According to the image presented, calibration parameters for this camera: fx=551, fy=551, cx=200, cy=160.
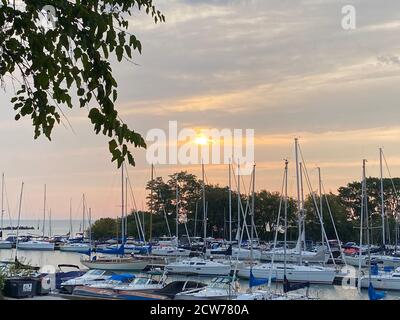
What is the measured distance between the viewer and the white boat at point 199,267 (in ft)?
150

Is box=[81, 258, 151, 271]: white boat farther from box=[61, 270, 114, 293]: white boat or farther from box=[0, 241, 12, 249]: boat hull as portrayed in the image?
box=[0, 241, 12, 249]: boat hull

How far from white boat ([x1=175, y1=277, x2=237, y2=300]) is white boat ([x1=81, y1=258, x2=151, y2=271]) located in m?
19.0

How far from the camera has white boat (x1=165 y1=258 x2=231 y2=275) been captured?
45.7m

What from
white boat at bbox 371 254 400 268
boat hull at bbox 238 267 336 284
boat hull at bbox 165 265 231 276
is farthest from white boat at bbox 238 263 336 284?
white boat at bbox 371 254 400 268

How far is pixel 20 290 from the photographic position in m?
17.5

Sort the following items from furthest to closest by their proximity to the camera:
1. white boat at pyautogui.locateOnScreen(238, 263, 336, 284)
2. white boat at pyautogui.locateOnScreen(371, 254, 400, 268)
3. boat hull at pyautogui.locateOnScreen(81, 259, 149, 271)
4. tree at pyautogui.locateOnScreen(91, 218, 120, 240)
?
tree at pyautogui.locateOnScreen(91, 218, 120, 240)
white boat at pyautogui.locateOnScreen(371, 254, 400, 268)
boat hull at pyautogui.locateOnScreen(81, 259, 149, 271)
white boat at pyautogui.locateOnScreen(238, 263, 336, 284)

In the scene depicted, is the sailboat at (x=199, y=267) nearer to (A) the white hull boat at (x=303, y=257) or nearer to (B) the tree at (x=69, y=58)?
(A) the white hull boat at (x=303, y=257)

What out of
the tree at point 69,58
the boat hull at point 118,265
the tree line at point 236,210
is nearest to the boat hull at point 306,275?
the boat hull at point 118,265

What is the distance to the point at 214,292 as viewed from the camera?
1073 inches

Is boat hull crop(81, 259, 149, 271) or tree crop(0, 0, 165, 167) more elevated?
tree crop(0, 0, 165, 167)

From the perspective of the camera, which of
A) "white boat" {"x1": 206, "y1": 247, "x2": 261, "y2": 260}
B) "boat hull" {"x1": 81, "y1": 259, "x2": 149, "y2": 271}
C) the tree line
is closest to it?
"boat hull" {"x1": 81, "y1": 259, "x2": 149, "y2": 271}

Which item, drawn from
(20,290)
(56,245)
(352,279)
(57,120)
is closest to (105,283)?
(20,290)

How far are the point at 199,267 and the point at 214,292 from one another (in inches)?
757
